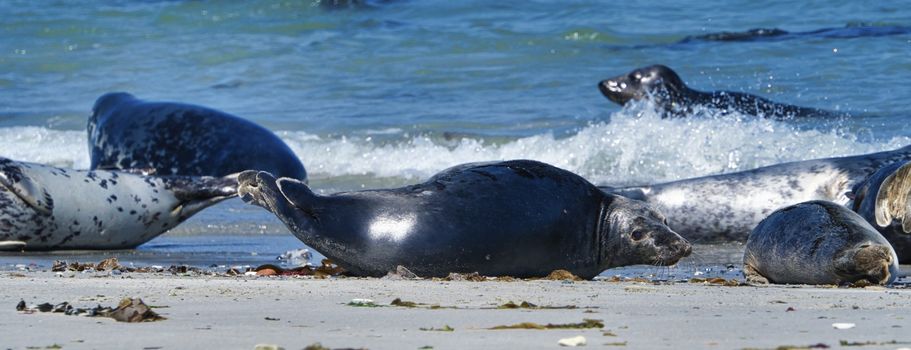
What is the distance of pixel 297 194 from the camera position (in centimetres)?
505

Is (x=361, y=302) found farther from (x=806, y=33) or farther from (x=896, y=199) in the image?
(x=806, y=33)

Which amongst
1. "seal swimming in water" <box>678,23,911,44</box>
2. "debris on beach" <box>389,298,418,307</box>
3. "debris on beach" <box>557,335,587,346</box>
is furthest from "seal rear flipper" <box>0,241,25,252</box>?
"seal swimming in water" <box>678,23,911,44</box>

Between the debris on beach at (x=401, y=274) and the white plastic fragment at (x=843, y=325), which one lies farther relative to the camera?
the debris on beach at (x=401, y=274)

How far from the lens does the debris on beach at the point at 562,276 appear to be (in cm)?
498

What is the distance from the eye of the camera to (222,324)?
3180mm

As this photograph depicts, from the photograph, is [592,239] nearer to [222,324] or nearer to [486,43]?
[222,324]

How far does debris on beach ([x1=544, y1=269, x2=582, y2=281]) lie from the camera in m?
4.98

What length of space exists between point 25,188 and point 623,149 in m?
5.76

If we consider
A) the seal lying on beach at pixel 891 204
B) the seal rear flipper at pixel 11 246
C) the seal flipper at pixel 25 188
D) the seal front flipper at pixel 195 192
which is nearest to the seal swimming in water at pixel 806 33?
the seal lying on beach at pixel 891 204

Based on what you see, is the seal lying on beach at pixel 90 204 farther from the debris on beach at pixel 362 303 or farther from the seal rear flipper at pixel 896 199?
the debris on beach at pixel 362 303

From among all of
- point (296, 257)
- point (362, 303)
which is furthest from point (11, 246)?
point (362, 303)

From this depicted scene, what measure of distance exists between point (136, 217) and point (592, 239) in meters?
2.87

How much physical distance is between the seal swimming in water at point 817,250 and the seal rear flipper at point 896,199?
13cm

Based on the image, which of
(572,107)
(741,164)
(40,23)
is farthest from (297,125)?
(40,23)
